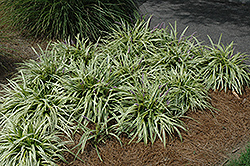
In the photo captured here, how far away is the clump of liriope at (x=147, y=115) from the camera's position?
3.10m

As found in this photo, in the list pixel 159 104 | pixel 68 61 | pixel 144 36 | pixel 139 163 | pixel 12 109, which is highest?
pixel 144 36

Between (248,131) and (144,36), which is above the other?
(144,36)

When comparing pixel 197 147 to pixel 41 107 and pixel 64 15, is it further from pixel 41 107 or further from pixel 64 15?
pixel 64 15

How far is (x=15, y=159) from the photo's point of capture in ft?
8.82

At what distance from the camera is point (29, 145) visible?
2.81 metres

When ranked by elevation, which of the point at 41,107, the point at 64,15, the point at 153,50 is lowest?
the point at 41,107

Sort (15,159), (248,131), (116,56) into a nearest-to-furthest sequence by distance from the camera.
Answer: (15,159)
(248,131)
(116,56)

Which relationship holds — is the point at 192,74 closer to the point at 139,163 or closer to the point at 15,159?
the point at 139,163

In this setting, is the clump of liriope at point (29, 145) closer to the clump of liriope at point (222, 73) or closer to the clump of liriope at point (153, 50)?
the clump of liriope at point (153, 50)

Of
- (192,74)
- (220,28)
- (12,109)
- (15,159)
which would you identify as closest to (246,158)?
(192,74)

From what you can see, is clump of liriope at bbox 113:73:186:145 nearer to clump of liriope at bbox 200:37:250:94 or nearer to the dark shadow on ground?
clump of liriope at bbox 200:37:250:94

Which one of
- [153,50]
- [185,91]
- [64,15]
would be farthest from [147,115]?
[64,15]

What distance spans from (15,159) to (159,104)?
5.70 feet

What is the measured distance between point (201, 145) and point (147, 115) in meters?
0.75
